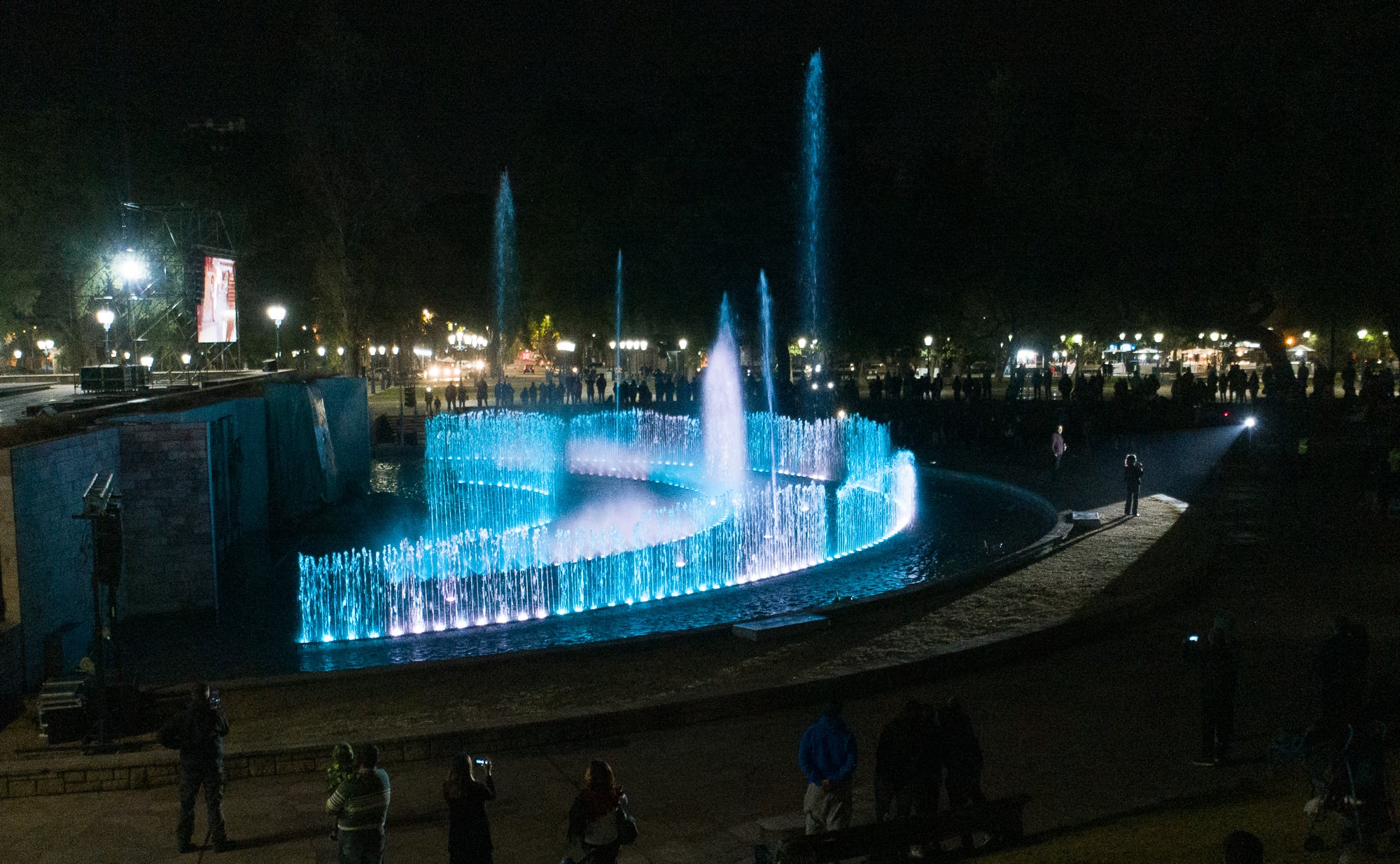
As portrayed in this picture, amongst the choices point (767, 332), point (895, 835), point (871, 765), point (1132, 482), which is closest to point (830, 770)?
point (895, 835)

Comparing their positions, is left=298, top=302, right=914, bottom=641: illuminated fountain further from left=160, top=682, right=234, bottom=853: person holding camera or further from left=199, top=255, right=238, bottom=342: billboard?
left=160, top=682, right=234, bottom=853: person holding camera

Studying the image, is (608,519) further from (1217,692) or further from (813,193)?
(813,193)

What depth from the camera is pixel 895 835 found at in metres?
6.55

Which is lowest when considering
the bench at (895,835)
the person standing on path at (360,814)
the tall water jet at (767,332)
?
the bench at (895,835)

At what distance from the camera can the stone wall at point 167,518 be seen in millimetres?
16266

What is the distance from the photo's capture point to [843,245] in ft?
140

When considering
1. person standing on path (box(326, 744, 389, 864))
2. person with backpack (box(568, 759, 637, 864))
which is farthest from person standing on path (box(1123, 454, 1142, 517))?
person standing on path (box(326, 744, 389, 864))

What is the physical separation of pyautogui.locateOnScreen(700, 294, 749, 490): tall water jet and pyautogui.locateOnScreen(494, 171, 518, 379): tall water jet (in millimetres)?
17941

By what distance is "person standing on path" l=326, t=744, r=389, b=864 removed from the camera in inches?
250

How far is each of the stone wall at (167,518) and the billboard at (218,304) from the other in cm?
1337

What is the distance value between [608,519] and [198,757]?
15.2 m

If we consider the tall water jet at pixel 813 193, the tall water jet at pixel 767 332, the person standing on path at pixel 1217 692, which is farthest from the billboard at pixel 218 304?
A: the person standing on path at pixel 1217 692

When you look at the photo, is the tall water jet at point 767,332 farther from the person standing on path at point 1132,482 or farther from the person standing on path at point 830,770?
the person standing on path at point 830,770

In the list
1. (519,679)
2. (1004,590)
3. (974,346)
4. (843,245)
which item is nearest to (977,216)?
(843,245)
